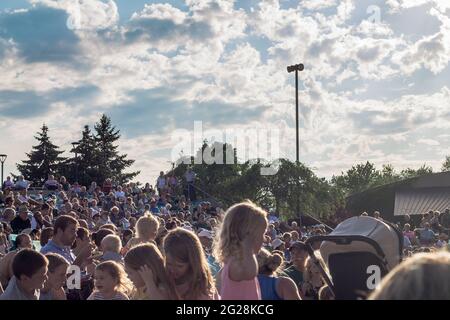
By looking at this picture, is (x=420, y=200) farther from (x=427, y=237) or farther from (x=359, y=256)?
(x=359, y=256)

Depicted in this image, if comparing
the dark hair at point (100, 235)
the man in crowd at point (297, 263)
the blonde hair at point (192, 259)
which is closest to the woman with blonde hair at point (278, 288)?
the blonde hair at point (192, 259)

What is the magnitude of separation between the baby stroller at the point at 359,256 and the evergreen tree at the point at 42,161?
2342 inches

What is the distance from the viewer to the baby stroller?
4.43m

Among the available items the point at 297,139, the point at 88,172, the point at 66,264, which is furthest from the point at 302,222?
the point at 88,172

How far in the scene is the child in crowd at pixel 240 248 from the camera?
3959 mm

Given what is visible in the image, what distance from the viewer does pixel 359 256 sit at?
4484 millimetres

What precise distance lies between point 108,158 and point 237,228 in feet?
212

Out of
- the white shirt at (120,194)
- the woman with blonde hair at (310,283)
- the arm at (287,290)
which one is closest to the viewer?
the arm at (287,290)

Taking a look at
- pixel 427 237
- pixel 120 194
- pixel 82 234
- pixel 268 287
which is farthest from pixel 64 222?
pixel 120 194

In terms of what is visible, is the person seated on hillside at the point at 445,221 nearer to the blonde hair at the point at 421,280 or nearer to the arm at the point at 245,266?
the arm at the point at 245,266

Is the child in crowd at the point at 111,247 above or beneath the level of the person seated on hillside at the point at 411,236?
above
